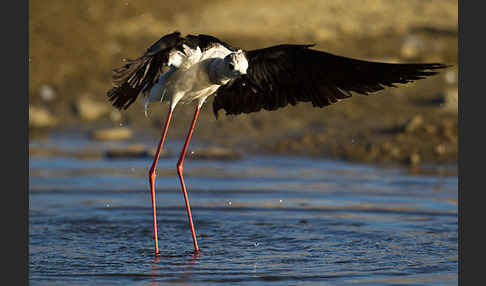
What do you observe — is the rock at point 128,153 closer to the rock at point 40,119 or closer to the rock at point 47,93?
the rock at point 40,119

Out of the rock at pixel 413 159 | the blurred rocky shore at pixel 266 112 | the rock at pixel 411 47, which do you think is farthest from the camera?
the rock at pixel 411 47

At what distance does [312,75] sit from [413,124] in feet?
19.9

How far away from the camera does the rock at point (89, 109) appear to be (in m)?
14.8

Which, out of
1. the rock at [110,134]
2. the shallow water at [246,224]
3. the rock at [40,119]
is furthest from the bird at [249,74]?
the rock at [40,119]

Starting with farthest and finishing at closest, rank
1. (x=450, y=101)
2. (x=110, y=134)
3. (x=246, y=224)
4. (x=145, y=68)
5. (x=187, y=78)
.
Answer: (x=110, y=134)
(x=450, y=101)
(x=246, y=224)
(x=187, y=78)
(x=145, y=68)

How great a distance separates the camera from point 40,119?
14.6 m

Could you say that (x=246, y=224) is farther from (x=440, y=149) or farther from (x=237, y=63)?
(x=440, y=149)

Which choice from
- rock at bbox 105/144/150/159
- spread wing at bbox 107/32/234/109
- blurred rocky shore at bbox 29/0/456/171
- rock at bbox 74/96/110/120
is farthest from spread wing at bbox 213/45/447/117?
rock at bbox 74/96/110/120

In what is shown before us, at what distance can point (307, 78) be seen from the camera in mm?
6984

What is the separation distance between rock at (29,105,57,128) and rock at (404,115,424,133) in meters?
5.53

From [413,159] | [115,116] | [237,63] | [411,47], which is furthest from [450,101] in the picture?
[237,63]

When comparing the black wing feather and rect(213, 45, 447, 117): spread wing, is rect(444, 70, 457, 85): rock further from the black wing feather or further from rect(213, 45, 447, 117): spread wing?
the black wing feather

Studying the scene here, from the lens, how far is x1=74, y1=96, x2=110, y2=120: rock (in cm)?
1482

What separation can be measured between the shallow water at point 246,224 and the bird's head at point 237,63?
1374mm
